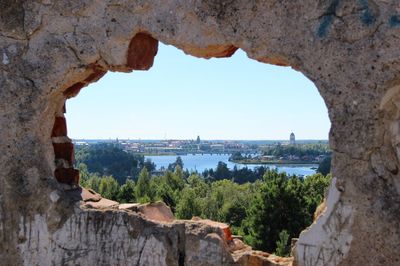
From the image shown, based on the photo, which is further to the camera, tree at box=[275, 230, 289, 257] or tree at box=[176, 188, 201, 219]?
tree at box=[176, 188, 201, 219]

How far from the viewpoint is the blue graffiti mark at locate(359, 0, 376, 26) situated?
2738mm

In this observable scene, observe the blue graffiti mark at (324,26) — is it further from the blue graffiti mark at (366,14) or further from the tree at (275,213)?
the tree at (275,213)

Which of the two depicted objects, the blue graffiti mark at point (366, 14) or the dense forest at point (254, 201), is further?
the dense forest at point (254, 201)

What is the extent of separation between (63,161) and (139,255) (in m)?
0.78

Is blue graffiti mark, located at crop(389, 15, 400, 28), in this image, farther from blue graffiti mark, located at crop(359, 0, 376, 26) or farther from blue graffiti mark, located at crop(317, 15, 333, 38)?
blue graffiti mark, located at crop(317, 15, 333, 38)

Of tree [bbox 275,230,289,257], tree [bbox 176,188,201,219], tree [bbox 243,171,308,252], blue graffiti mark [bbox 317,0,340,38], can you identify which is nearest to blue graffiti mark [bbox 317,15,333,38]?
blue graffiti mark [bbox 317,0,340,38]

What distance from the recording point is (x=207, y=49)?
3.11 m

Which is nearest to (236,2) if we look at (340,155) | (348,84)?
(348,84)

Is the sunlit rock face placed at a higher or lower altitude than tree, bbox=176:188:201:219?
higher

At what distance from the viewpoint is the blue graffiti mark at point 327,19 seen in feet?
9.25

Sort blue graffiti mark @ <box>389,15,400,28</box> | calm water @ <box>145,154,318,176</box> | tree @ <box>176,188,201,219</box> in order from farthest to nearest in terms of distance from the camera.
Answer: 1. calm water @ <box>145,154,318,176</box>
2. tree @ <box>176,188,201,219</box>
3. blue graffiti mark @ <box>389,15,400,28</box>

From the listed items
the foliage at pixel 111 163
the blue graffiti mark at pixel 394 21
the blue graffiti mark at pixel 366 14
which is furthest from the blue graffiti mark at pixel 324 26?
the foliage at pixel 111 163

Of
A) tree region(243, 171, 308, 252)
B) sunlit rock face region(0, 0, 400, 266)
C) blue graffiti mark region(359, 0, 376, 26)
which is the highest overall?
blue graffiti mark region(359, 0, 376, 26)

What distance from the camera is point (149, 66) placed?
3.39 m
